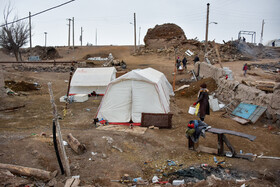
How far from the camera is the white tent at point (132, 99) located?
897 centimetres

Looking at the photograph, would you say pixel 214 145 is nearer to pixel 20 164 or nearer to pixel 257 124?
pixel 257 124

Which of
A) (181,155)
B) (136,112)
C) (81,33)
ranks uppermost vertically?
(81,33)

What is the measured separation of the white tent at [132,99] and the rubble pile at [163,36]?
1215 inches

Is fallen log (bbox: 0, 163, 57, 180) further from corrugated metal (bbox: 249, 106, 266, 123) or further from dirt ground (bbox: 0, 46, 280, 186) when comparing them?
corrugated metal (bbox: 249, 106, 266, 123)

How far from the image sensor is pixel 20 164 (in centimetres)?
517

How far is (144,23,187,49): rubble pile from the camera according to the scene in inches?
1556

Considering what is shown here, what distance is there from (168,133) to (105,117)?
2809 millimetres

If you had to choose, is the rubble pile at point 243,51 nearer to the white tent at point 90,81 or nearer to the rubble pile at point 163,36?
the rubble pile at point 163,36

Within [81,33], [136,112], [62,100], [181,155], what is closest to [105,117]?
[136,112]

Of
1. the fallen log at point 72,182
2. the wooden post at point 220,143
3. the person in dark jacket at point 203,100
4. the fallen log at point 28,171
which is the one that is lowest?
the fallen log at point 72,182

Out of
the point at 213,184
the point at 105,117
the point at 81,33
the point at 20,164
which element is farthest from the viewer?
the point at 81,33

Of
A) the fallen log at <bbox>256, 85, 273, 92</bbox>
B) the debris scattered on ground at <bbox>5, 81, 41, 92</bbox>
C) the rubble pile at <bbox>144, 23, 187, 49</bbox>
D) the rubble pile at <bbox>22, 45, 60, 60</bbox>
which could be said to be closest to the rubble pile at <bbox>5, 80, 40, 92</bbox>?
the debris scattered on ground at <bbox>5, 81, 41, 92</bbox>

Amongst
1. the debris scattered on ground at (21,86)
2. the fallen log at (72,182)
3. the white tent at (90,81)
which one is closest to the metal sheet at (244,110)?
the fallen log at (72,182)

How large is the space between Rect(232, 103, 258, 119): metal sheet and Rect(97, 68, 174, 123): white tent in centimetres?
318
